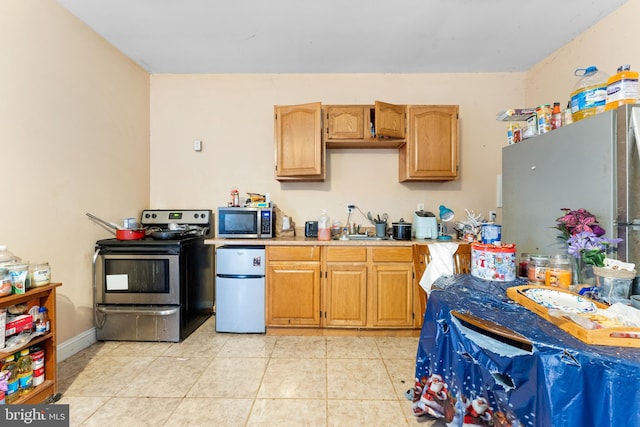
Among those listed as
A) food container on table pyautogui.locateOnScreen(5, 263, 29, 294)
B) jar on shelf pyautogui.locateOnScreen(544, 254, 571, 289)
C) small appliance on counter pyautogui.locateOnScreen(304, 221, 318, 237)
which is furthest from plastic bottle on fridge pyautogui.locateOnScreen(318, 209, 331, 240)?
food container on table pyautogui.locateOnScreen(5, 263, 29, 294)

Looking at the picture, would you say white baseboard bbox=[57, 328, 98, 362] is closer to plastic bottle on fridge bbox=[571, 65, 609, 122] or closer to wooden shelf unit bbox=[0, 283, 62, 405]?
wooden shelf unit bbox=[0, 283, 62, 405]

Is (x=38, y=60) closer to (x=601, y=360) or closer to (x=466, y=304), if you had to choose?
(x=466, y=304)

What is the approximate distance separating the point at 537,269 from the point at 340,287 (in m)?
1.49

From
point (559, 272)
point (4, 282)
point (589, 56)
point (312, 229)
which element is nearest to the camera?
point (559, 272)

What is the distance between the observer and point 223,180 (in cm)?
305

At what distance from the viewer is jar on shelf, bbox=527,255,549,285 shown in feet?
4.34

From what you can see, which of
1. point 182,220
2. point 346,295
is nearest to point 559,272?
point 346,295

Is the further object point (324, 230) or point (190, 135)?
point (190, 135)

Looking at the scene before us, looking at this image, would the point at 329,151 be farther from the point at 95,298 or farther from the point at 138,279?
the point at 95,298

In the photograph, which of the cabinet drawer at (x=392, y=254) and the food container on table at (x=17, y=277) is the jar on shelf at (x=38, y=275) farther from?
the cabinet drawer at (x=392, y=254)

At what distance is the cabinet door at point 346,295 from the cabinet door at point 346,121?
127cm

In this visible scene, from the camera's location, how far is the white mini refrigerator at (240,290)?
8.13 feet
